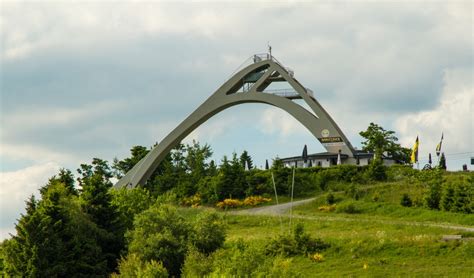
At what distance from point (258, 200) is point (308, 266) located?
66.1 feet

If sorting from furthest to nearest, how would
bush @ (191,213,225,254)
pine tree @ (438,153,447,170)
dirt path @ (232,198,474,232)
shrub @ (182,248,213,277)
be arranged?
pine tree @ (438,153,447,170), dirt path @ (232,198,474,232), bush @ (191,213,225,254), shrub @ (182,248,213,277)

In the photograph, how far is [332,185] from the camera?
50688 millimetres

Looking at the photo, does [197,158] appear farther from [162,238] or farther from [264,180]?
[162,238]

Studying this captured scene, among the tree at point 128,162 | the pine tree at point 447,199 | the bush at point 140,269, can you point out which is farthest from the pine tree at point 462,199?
the tree at point 128,162

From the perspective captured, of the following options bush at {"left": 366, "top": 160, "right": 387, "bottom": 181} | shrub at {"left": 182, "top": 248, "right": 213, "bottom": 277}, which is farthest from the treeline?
shrub at {"left": 182, "top": 248, "right": 213, "bottom": 277}

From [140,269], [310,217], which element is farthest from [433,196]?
[140,269]

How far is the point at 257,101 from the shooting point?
6156 cm

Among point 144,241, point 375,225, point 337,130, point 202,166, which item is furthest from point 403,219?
point 202,166

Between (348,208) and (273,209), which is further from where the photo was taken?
(273,209)

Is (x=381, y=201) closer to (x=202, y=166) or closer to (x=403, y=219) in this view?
(x=403, y=219)

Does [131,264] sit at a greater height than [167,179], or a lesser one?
lesser

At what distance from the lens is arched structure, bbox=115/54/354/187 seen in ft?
189

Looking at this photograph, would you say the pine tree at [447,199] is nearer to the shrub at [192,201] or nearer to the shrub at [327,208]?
the shrub at [327,208]

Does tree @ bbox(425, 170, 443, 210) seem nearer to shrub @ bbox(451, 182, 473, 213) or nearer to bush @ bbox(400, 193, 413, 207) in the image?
bush @ bbox(400, 193, 413, 207)
